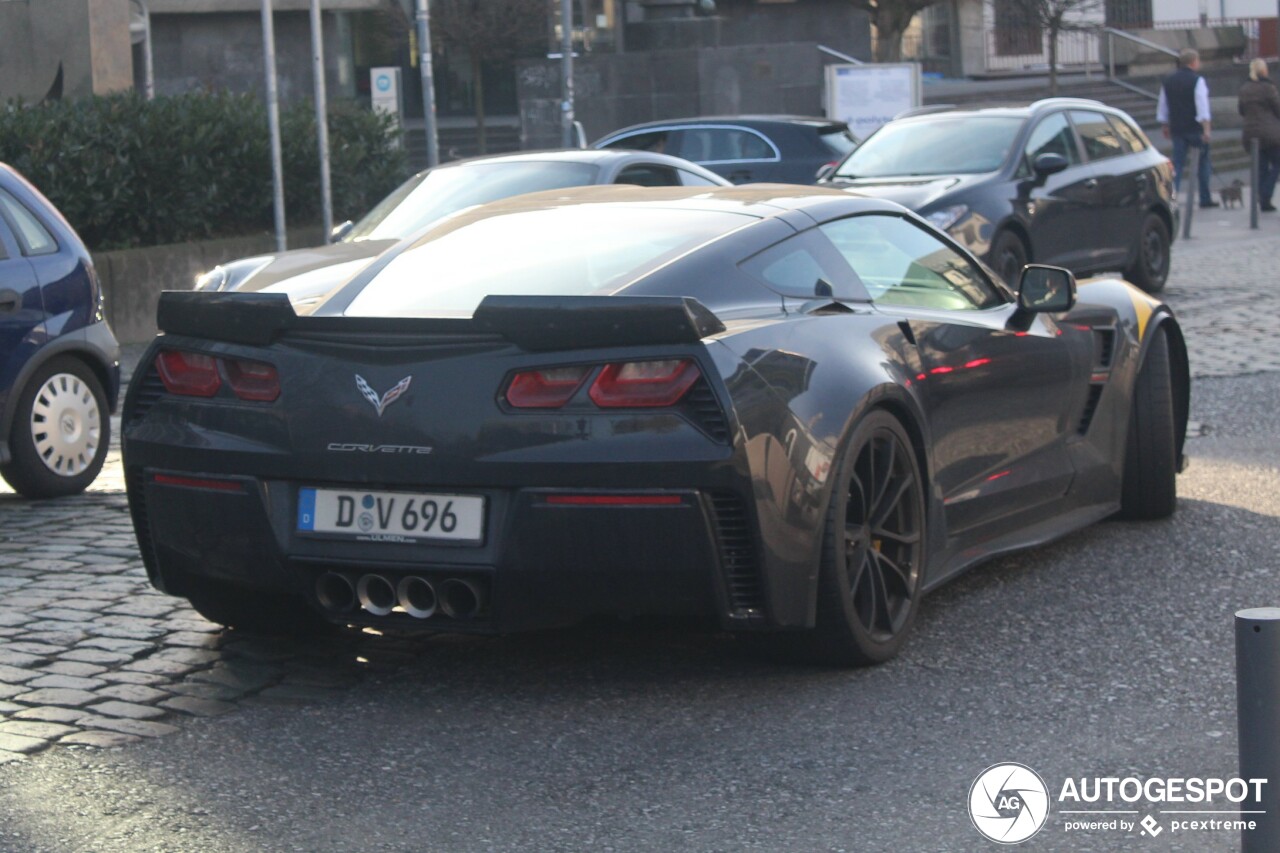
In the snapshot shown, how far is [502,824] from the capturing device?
3.91 metres

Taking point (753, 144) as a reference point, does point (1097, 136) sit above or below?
below

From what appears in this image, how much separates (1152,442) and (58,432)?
15.4ft

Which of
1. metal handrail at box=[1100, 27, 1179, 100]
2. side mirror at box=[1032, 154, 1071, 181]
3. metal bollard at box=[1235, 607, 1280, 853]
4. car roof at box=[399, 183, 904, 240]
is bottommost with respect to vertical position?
metal bollard at box=[1235, 607, 1280, 853]

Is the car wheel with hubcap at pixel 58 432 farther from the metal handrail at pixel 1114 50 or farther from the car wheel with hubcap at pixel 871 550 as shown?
the metal handrail at pixel 1114 50

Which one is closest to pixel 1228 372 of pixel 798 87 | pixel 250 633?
pixel 250 633

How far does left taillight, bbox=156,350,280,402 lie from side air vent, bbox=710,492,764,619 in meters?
1.20

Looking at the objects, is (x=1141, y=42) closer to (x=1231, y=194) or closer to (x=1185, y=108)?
(x=1231, y=194)

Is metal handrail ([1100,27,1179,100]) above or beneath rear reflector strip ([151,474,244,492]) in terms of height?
above

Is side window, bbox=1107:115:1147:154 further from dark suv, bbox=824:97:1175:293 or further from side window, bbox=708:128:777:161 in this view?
side window, bbox=708:128:777:161

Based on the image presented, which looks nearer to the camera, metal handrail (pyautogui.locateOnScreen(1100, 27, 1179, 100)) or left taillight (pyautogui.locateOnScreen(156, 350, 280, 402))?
left taillight (pyautogui.locateOnScreen(156, 350, 280, 402))

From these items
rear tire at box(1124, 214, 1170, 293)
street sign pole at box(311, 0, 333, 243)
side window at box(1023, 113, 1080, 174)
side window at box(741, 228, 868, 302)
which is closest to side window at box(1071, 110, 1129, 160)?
side window at box(1023, 113, 1080, 174)

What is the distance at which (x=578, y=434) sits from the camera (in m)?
4.55

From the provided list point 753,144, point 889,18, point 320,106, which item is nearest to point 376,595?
point 320,106

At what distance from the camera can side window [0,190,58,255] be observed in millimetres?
8336
